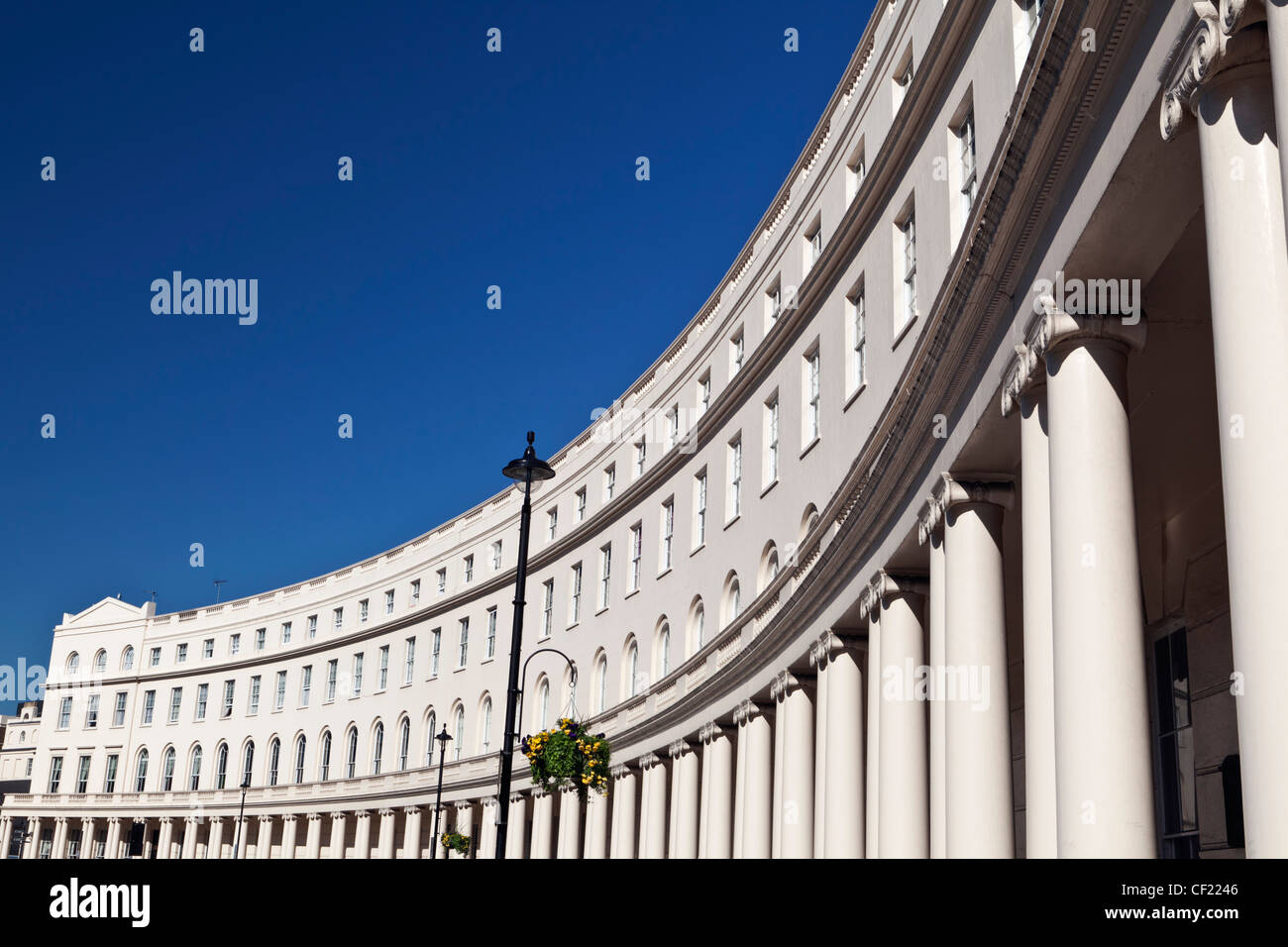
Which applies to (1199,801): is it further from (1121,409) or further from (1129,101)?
(1129,101)

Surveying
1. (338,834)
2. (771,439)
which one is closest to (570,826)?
(771,439)

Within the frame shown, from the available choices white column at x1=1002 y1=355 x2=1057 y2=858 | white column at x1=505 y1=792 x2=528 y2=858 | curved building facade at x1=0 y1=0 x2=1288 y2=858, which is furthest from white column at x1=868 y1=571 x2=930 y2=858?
white column at x1=505 y1=792 x2=528 y2=858

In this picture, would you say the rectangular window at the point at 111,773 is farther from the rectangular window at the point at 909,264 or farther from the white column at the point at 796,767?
the rectangular window at the point at 909,264

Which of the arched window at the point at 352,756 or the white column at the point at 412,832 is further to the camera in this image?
the arched window at the point at 352,756

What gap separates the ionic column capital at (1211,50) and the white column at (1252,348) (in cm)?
1

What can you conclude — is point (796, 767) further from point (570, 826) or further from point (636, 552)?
point (570, 826)

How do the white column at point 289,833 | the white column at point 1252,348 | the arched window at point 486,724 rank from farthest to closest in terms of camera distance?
the white column at point 289,833, the arched window at point 486,724, the white column at point 1252,348

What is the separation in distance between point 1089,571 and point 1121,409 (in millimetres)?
1641

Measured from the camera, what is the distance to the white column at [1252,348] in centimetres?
709

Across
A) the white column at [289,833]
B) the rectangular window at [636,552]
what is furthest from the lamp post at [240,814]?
the rectangular window at [636,552]

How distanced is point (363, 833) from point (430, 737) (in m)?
7.73

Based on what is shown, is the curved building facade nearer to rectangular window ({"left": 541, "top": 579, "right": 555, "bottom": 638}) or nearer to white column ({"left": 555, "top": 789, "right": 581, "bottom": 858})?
white column ({"left": 555, "top": 789, "right": 581, "bottom": 858})

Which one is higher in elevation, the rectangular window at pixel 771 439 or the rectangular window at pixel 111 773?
the rectangular window at pixel 771 439

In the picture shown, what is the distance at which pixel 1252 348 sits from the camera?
757 centimetres
